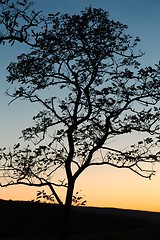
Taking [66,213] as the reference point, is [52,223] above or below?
above

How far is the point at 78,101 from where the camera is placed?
2322cm

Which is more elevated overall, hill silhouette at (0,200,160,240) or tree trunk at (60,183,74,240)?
hill silhouette at (0,200,160,240)

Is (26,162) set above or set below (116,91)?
below

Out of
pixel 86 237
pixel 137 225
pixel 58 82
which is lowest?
pixel 86 237

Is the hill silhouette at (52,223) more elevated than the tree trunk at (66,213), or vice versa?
the hill silhouette at (52,223)

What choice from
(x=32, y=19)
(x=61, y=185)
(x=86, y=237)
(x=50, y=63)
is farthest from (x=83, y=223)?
(x=32, y=19)

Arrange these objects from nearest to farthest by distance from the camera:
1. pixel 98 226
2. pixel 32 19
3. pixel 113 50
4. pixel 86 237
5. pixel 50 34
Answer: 1. pixel 32 19
2. pixel 50 34
3. pixel 113 50
4. pixel 86 237
5. pixel 98 226

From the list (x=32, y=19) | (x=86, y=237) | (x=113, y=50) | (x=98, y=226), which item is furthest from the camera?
(x=98, y=226)

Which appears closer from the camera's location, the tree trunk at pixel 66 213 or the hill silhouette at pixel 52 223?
the tree trunk at pixel 66 213

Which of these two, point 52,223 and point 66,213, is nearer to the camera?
point 66,213

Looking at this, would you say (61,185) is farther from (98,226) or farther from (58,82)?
(98,226)

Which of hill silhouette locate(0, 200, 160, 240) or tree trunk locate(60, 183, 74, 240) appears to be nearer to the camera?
tree trunk locate(60, 183, 74, 240)

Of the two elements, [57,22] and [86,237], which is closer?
[57,22]

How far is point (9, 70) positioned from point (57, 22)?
313 cm
